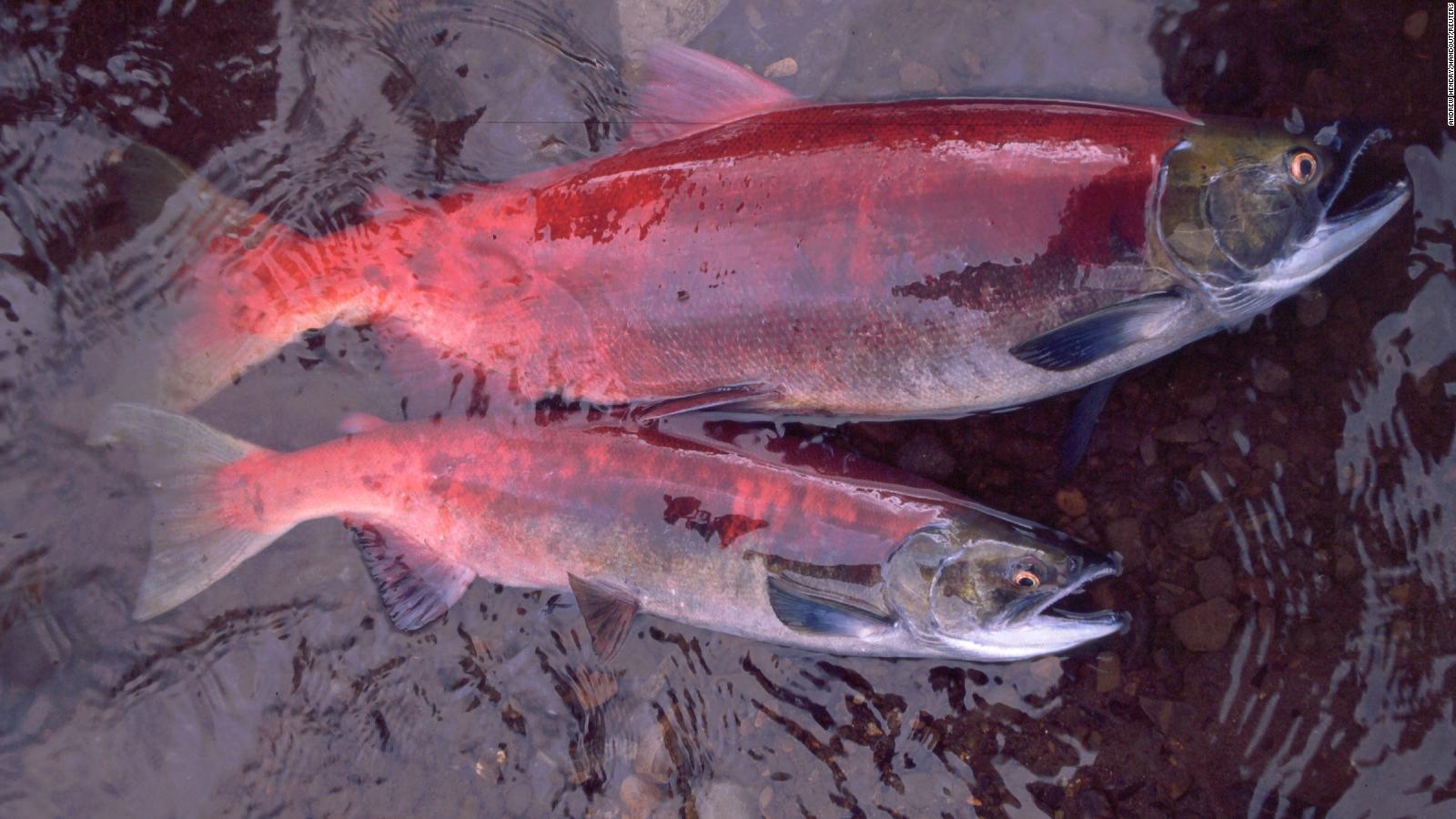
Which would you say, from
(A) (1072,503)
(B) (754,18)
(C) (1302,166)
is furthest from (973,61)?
(A) (1072,503)

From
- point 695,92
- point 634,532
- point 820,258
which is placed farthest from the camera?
A: point 695,92

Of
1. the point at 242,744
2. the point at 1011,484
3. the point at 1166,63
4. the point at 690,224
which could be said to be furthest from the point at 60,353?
the point at 1166,63

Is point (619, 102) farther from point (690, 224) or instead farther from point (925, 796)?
point (925, 796)

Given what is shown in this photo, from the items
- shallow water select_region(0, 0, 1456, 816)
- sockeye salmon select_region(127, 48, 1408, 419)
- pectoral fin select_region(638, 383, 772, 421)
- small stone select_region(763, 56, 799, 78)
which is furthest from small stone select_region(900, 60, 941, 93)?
pectoral fin select_region(638, 383, 772, 421)

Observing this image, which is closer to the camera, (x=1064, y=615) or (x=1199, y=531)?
(x=1064, y=615)

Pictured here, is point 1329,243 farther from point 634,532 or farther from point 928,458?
point 634,532

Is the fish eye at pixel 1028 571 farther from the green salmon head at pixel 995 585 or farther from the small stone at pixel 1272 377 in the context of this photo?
the small stone at pixel 1272 377
